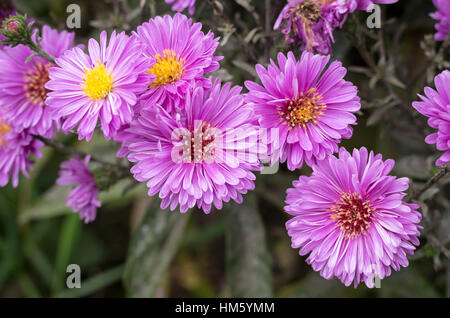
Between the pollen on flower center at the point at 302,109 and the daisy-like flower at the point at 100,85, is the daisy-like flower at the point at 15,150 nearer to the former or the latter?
the daisy-like flower at the point at 100,85

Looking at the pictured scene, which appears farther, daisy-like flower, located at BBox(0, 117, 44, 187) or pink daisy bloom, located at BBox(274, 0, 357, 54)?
daisy-like flower, located at BBox(0, 117, 44, 187)

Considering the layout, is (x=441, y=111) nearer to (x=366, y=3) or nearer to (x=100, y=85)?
(x=366, y=3)

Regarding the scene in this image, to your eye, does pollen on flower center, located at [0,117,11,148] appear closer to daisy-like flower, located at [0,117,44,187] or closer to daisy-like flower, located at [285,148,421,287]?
daisy-like flower, located at [0,117,44,187]

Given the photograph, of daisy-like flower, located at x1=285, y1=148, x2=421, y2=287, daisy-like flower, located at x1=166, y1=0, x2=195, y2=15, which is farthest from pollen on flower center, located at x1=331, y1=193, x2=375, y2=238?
daisy-like flower, located at x1=166, y1=0, x2=195, y2=15

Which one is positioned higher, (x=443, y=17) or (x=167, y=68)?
(x=443, y=17)

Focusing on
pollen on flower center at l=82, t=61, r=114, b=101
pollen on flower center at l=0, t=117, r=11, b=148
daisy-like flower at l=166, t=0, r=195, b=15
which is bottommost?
pollen on flower center at l=82, t=61, r=114, b=101

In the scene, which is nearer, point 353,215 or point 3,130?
point 353,215

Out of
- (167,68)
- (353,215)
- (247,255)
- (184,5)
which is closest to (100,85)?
(167,68)

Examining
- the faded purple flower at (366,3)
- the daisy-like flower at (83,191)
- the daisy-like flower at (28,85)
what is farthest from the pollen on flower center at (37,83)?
the faded purple flower at (366,3)
